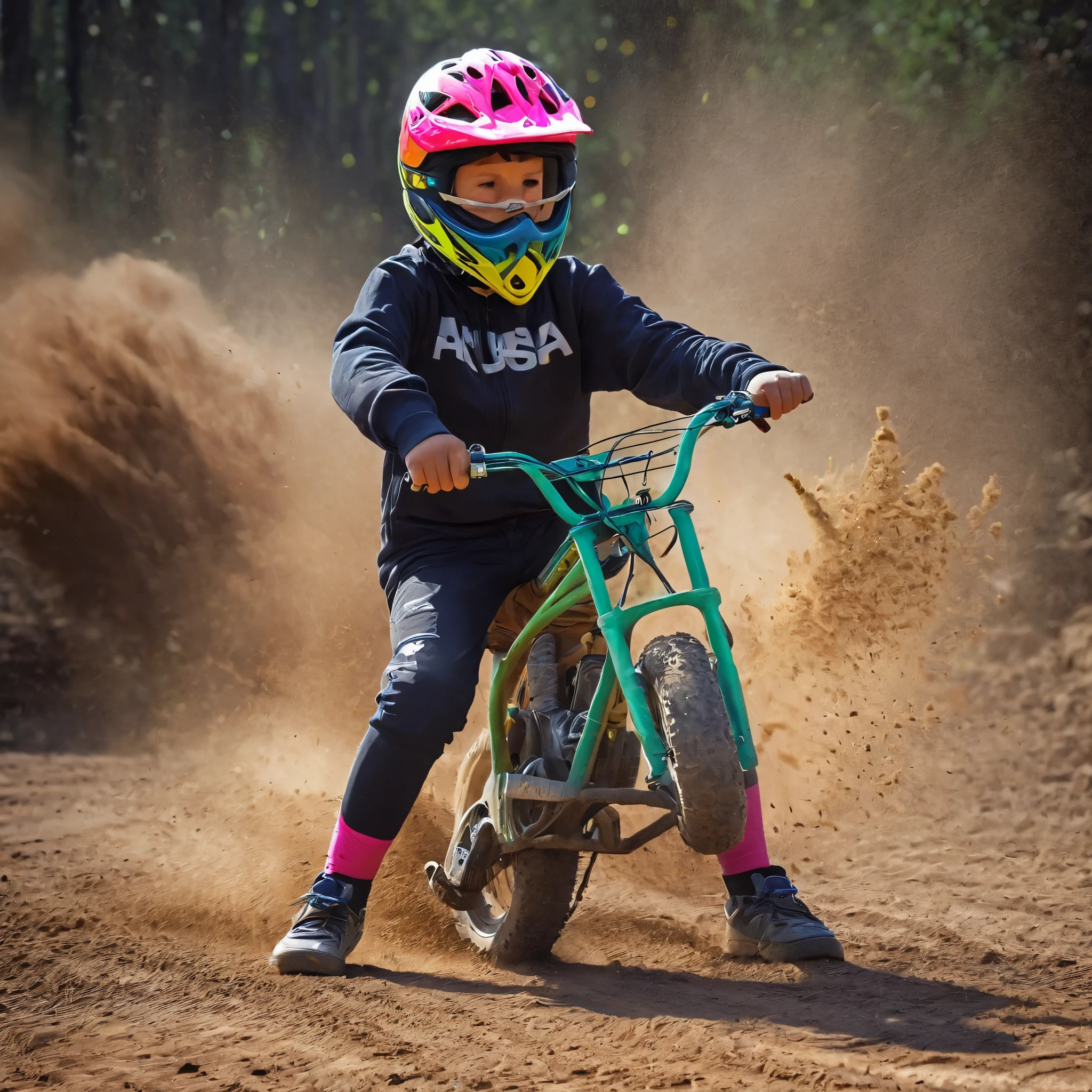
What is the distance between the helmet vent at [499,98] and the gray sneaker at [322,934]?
1.99 meters

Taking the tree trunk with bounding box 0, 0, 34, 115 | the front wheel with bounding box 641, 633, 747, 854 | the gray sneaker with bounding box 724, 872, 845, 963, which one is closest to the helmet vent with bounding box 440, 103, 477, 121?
the front wheel with bounding box 641, 633, 747, 854

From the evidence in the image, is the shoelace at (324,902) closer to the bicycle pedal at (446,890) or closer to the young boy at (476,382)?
the young boy at (476,382)

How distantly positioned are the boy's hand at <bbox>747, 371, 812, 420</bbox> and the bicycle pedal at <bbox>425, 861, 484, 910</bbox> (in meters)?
1.51

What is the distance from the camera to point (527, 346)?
3.15 m

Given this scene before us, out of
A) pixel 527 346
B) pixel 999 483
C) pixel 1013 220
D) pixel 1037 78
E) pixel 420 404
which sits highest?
pixel 1037 78

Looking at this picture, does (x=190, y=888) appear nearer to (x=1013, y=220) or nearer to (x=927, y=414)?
(x=927, y=414)

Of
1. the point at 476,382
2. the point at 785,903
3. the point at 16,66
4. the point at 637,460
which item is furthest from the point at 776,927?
the point at 16,66

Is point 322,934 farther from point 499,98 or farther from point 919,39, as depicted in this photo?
point 919,39

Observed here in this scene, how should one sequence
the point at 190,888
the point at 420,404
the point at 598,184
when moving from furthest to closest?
the point at 598,184 → the point at 190,888 → the point at 420,404

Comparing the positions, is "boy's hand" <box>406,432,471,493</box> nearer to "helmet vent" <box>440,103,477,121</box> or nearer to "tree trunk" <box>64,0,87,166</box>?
"helmet vent" <box>440,103,477,121</box>

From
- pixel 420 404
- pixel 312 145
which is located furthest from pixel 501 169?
pixel 312 145

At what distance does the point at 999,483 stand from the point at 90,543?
15.8ft

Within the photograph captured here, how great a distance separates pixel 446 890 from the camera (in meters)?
3.24

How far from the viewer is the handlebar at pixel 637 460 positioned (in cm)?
262
